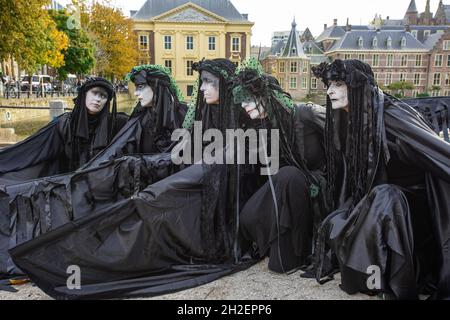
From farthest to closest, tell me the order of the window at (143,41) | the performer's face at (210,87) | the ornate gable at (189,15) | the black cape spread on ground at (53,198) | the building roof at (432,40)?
the building roof at (432,40), the window at (143,41), the ornate gable at (189,15), the performer's face at (210,87), the black cape spread on ground at (53,198)

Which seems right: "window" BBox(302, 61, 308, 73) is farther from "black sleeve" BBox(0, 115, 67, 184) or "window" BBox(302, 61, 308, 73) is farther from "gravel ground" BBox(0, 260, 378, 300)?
"gravel ground" BBox(0, 260, 378, 300)

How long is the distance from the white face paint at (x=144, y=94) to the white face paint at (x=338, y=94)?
2.15 m

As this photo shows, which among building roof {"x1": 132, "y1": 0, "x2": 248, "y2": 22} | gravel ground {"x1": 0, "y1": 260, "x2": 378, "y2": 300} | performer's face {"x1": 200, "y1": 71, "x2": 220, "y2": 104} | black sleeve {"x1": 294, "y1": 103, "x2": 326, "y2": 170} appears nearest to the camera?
gravel ground {"x1": 0, "y1": 260, "x2": 378, "y2": 300}

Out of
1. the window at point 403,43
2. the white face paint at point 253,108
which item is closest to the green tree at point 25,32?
the white face paint at point 253,108

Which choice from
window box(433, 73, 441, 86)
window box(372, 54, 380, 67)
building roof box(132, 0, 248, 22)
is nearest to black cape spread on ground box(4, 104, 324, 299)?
building roof box(132, 0, 248, 22)

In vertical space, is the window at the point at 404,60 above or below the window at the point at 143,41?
below

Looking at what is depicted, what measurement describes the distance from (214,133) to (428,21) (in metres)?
98.4

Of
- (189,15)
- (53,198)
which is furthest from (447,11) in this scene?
(53,198)

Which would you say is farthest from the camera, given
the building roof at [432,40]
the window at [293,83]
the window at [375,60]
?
the window at [293,83]

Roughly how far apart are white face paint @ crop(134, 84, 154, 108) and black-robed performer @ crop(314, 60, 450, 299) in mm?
2034

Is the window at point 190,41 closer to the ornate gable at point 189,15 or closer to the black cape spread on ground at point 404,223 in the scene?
the ornate gable at point 189,15

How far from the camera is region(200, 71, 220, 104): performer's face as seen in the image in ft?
13.3

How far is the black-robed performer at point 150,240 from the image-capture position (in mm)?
3225
